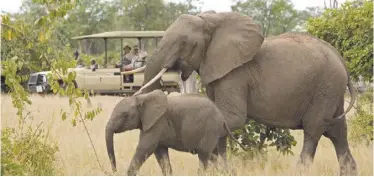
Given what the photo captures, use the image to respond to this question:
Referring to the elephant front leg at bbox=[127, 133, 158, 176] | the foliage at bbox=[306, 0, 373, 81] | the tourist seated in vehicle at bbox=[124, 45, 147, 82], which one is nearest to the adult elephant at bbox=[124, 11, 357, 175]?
the elephant front leg at bbox=[127, 133, 158, 176]

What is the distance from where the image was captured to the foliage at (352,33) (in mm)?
11102

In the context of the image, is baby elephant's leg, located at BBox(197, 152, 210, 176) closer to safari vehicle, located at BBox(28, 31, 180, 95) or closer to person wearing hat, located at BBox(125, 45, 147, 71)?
person wearing hat, located at BBox(125, 45, 147, 71)

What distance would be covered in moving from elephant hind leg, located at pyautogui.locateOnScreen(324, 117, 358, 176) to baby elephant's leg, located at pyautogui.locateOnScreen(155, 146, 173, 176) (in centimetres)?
Result: 181

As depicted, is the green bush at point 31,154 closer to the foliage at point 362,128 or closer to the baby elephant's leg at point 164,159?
the baby elephant's leg at point 164,159

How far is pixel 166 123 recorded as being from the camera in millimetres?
7379

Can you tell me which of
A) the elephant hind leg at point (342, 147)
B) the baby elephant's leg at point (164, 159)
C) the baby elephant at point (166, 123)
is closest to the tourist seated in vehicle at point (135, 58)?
the elephant hind leg at point (342, 147)

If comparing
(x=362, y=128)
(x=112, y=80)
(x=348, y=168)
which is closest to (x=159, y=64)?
(x=348, y=168)

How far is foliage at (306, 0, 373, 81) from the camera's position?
36.4 feet

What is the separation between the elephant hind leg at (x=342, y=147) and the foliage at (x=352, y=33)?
→ 113 inches

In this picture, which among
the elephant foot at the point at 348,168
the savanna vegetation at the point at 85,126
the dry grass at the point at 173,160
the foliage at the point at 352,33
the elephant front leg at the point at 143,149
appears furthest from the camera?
the foliage at the point at 352,33

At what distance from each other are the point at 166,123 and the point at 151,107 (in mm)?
209

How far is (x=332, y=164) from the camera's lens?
8.92 m

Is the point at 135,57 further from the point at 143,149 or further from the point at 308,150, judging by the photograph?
the point at 143,149

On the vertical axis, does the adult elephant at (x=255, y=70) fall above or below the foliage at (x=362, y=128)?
above
